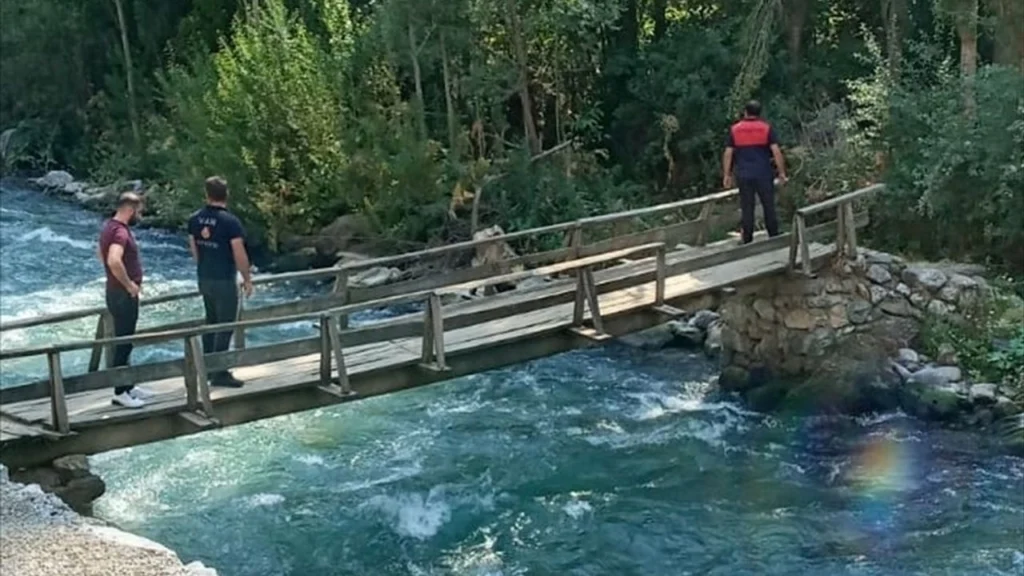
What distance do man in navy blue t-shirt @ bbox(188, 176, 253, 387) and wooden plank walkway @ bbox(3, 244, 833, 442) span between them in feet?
2.34

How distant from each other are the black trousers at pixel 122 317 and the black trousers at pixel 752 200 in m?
6.62

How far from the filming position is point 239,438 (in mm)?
13891

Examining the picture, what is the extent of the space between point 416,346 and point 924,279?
21.0 feet

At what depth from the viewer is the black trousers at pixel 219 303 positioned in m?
10.0

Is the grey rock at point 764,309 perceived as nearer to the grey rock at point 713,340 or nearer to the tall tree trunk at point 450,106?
the grey rock at point 713,340

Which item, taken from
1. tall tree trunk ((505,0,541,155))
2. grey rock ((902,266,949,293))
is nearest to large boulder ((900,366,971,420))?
grey rock ((902,266,949,293))

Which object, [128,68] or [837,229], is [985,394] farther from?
[128,68]

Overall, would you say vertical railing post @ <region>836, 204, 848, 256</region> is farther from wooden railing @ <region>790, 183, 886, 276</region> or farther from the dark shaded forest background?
the dark shaded forest background

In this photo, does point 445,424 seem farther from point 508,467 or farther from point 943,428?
point 943,428

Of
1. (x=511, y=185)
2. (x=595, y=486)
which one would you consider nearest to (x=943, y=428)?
(x=595, y=486)

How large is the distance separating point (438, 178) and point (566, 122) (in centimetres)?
282

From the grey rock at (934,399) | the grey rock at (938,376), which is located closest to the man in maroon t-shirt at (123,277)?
the grey rock at (934,399)

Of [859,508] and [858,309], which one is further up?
[858,309]

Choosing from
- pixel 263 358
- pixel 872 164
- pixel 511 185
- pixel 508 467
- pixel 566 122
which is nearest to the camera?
pixel 263 358
